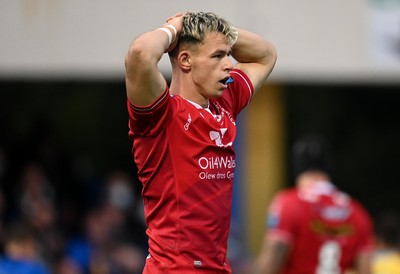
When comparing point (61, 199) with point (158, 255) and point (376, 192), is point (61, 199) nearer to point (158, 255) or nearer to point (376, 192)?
point (376, 192)

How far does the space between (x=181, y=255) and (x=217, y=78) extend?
899 mm

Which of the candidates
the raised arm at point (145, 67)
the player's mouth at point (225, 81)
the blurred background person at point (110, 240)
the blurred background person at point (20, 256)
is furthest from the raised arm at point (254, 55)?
the blurred background person at point (110, 240)

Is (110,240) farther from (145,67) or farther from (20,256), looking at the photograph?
(145,67)

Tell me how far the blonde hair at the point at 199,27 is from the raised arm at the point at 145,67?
17 cm

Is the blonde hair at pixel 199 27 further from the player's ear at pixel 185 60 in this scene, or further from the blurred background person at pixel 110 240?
the blurred background person at pixel 110 240

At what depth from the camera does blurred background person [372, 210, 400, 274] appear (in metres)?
9.43

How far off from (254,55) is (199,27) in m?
0.80

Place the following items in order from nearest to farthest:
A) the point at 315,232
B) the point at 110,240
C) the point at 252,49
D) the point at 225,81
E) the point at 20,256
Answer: the point at 225,81
the point at 252,49
the point at 315,232
the point at 20,256
the point at 110,240

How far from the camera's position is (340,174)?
62.6ft

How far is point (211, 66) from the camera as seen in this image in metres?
5.50

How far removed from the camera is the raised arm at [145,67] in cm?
518

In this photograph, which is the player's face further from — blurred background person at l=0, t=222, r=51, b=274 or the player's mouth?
blurred background person at l=0, t=222, r=51, b=274

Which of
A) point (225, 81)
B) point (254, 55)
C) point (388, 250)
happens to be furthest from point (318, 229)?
point (225, 81)

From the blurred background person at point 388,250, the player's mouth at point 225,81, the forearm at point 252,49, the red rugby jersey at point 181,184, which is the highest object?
the forearm at point 252,49
